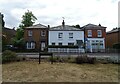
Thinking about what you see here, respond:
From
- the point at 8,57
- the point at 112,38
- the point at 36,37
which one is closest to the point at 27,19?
the point at 36,37

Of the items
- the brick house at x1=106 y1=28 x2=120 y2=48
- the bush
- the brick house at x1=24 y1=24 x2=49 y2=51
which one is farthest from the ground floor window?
the bush

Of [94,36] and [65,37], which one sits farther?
[94,36]

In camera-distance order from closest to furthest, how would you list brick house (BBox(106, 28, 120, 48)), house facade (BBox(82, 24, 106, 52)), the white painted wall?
the white painted wall, house facade (BBox(82, 24, 106, 52)), brick house (BBox(106, 28, 120, 48))

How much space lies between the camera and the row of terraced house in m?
47.6

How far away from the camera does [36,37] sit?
49.1m

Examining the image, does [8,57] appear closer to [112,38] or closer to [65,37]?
[65,37]

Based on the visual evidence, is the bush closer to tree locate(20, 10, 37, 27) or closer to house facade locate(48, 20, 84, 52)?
house facade locate(48, 20, 84, 52)

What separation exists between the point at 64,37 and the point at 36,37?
269 inches

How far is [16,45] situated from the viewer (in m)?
47.8

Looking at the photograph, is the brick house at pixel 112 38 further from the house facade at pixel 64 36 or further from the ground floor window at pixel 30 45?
the ground floor window at pixel 30 45

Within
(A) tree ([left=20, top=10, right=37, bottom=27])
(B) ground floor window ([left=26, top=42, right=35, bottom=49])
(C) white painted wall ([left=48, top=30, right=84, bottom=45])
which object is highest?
(A) tree ([left=20, top=10, right=37, bottom=27])

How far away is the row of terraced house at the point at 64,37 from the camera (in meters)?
47.6

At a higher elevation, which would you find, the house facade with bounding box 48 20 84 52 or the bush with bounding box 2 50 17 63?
the house facade with bounding box 48 20 84 52

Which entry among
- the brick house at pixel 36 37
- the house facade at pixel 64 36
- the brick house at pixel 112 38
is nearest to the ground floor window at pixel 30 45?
the brick house at pixel 36 37
